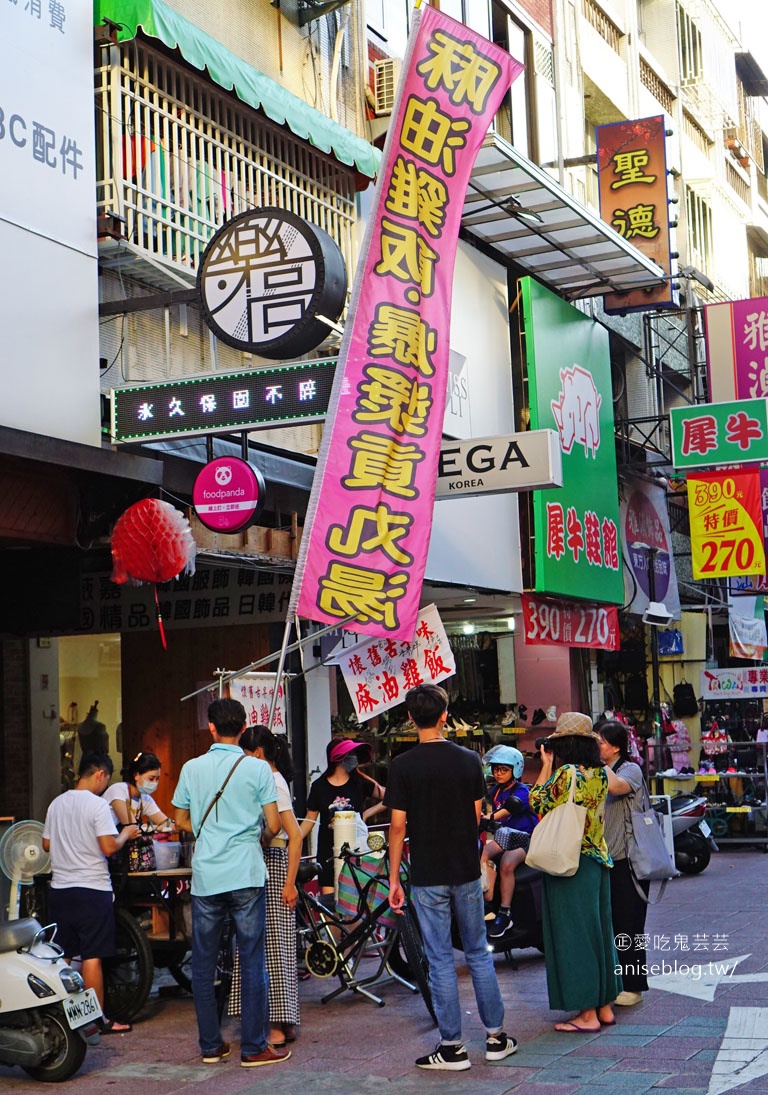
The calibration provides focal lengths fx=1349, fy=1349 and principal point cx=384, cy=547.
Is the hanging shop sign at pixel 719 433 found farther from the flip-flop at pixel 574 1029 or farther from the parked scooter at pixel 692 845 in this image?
the flip-flop at pixel 574 1029

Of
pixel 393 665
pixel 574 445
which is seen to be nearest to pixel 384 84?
pixel 574 445

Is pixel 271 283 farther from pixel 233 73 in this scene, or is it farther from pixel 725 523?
pixel 725 523

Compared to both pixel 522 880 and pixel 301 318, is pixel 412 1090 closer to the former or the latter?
pixel 522 880

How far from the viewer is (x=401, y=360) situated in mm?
10930

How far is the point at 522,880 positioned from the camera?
10.5 meters

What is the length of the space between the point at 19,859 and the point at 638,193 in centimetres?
1498

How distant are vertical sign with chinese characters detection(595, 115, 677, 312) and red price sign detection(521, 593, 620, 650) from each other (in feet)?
15.6

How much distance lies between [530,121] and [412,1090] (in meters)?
16.7

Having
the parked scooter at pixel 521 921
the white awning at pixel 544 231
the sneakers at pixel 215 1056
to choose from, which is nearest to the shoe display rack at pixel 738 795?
the white awning at pixel 544 231

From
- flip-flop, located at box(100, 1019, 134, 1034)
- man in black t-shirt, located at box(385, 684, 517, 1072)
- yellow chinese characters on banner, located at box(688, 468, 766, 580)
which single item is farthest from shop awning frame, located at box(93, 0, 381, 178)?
yellow chinese characters on banner, located at box(688, 468, 766, 580)

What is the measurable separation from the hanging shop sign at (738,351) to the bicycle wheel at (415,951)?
15.8m

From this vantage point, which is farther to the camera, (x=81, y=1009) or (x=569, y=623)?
(x=569, y=623)

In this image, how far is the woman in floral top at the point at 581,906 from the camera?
769 centimetres

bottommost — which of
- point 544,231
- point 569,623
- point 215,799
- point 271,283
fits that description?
point 215,799
